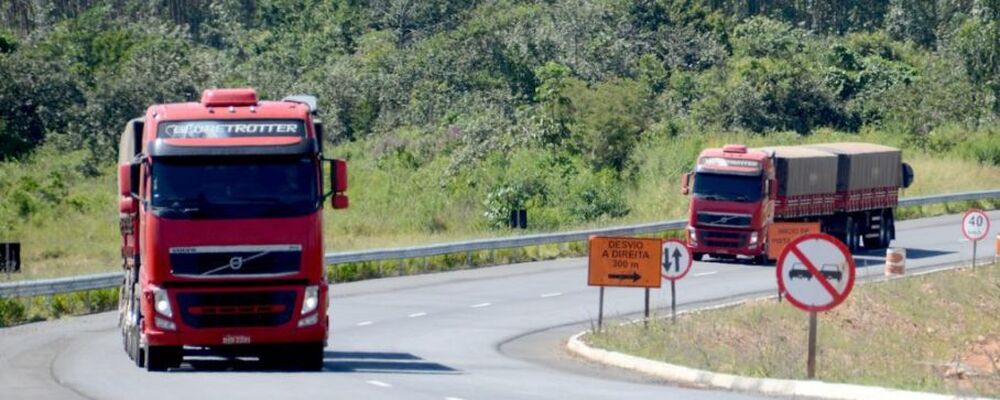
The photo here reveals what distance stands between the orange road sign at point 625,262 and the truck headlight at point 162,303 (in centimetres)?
786

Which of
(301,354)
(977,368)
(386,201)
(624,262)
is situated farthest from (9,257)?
(386,201)

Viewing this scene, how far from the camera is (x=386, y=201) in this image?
51.6 m

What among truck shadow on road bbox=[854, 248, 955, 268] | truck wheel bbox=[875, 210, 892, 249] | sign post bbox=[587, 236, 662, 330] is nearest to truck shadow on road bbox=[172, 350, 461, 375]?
sign post bbox=[587, 236, 662, 330]

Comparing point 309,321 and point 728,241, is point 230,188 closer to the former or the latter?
point 309,321

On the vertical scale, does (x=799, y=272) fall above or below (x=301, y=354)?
above

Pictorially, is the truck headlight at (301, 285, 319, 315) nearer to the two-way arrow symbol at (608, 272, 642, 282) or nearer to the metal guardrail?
the two-way arrow symbol at (608, 272, 642, 282)

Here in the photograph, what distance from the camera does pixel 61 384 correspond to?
16750mm

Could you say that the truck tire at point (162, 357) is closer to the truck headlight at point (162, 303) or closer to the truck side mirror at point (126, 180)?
the truck headlight at point (162, 303)

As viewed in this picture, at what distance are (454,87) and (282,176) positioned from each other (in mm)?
53019

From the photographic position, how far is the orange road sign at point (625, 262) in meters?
23.5

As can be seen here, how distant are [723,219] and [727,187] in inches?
30.7

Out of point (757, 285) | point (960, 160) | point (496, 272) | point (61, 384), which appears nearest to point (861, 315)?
point (757, 285)

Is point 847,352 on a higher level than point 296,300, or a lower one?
lower

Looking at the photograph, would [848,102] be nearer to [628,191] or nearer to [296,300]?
[628,191]
